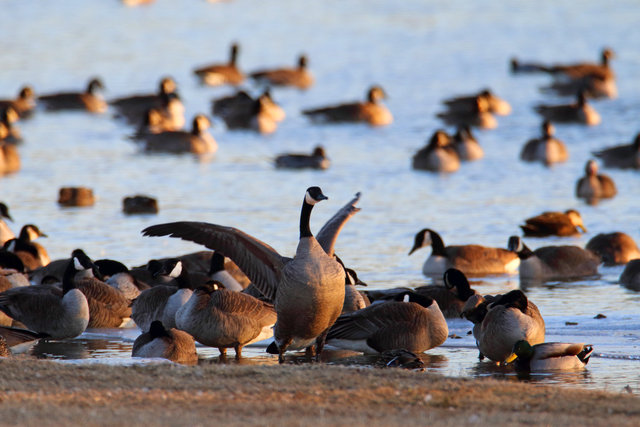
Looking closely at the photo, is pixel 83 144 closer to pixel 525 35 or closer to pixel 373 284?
pixel 373 284

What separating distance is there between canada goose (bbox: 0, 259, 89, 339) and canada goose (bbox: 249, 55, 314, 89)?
101ft

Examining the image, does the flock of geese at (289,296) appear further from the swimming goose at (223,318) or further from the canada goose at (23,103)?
the canada goose at (23,103)

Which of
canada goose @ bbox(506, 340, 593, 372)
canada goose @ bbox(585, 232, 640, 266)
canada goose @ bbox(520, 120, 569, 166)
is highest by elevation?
canada goose @ bbox(520, 120, 569, 166)

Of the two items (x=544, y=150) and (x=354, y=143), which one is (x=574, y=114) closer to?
(x=354, y=143)

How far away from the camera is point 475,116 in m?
31.7

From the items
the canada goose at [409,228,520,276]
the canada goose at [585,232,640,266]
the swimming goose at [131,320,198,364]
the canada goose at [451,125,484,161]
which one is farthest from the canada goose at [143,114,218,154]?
the swimming goose at [131,320,198,364]

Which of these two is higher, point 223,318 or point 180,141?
point 180,141

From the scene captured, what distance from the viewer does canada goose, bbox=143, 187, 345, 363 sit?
945cm

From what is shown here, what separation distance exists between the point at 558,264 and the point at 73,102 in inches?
982

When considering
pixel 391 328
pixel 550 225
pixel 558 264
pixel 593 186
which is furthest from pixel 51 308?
pixel 593 186

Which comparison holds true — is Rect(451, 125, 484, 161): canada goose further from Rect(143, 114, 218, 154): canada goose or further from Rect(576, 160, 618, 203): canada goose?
Rect(143, 114, 218, 154): canada goose

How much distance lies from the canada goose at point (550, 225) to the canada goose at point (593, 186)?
3.33 m

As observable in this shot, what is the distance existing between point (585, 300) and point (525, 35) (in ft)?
144

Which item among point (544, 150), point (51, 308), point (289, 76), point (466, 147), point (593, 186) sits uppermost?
point (289, 76)
